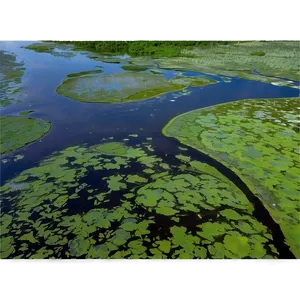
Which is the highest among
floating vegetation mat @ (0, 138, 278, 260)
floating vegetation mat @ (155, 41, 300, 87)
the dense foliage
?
the dense foliage

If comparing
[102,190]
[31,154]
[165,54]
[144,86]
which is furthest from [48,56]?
[102,190]

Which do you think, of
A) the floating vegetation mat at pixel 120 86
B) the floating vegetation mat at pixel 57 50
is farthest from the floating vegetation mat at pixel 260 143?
the floating vegetation mat at pixel 57 50

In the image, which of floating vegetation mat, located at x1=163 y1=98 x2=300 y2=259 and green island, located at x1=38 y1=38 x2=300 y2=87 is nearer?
floating vegetation mat, located at x1=163 y1=98 x2=300 y2=259

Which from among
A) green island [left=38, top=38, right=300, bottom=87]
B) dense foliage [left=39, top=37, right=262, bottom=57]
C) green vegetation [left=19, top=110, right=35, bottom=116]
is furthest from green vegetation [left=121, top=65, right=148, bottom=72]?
green vegetation [left=19, top=110, right=35, bottom=116]

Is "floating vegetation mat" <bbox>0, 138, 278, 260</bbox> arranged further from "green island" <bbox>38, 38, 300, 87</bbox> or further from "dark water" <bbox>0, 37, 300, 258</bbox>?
"green island" <bbox>38, 38, 300, 87</bbox>

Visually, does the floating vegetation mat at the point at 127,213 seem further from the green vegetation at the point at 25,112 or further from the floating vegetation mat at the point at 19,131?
the green vegetation at the point at 25,112

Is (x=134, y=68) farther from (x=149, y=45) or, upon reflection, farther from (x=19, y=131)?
(x=149, y=45)

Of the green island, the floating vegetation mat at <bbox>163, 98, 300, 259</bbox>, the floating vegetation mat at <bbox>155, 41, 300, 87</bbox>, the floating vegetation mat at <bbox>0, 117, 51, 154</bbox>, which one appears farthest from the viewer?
the green island
